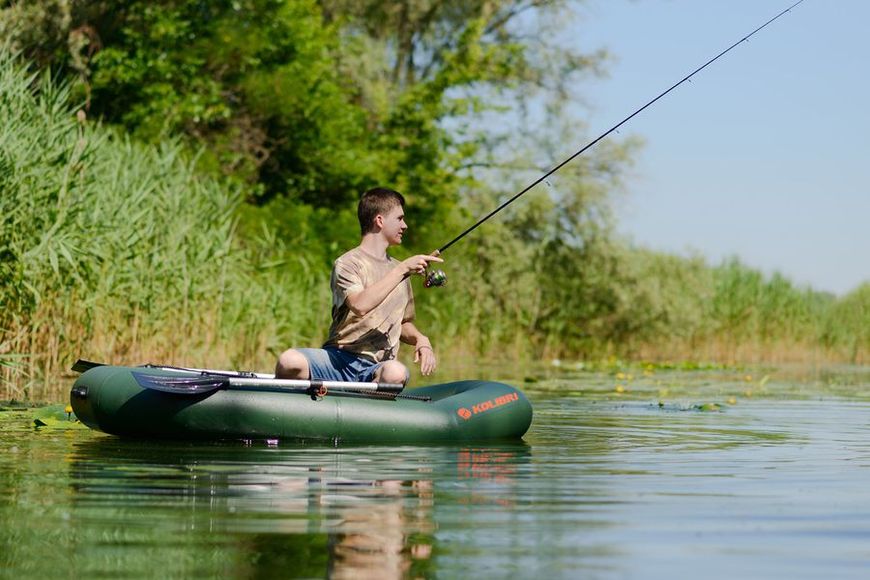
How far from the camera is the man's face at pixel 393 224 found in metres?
8.04

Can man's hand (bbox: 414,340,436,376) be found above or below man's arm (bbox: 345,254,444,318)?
below

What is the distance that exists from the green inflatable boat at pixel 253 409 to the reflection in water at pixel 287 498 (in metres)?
0.11

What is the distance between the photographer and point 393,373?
317 inches

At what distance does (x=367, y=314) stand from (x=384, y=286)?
20.8 inches

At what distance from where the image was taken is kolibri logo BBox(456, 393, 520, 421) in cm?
813

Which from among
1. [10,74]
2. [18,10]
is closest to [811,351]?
[18,10]

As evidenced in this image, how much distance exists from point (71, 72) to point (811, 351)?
14.4m

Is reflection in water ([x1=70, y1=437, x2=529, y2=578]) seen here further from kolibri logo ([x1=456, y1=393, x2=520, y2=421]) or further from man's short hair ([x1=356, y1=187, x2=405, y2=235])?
man's short hair ([x1=356, y1=187, x2=405, y2=235])

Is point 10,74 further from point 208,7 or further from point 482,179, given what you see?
point 482,179

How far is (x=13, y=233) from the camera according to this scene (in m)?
10.9

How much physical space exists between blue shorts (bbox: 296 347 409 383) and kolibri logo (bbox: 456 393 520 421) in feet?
1.69

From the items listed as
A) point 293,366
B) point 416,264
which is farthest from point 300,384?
point 416,264

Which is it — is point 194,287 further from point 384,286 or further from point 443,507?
point 443,507

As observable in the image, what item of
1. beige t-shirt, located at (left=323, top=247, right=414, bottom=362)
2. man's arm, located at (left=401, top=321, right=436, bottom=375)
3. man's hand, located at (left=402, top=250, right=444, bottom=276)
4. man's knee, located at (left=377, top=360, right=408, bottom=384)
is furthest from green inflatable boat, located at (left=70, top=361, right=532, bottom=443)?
man's hand, located at (left=402, top=250, right=444, bottom=276)
